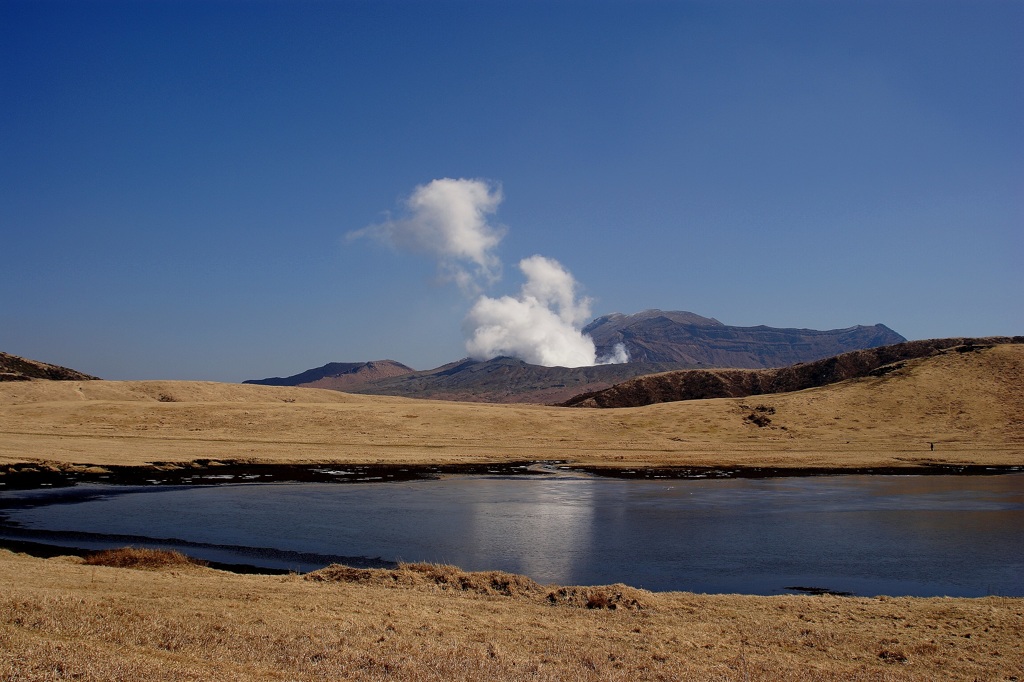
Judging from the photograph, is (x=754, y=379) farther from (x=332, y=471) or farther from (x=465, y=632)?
(x=465, y=632)

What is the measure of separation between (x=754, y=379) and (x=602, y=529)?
14160 centimetres

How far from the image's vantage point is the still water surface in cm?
2616

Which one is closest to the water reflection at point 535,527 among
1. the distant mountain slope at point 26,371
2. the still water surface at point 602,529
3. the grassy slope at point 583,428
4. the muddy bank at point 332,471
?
the still water surface at point 602,529

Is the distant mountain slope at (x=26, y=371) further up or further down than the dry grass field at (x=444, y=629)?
further up

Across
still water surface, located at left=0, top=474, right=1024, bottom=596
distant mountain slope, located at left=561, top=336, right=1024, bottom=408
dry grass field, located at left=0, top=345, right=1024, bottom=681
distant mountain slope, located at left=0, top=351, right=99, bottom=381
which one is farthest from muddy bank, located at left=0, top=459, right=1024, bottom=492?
distant mountain slope, located at left=0, top=351, right=99, bottom=381

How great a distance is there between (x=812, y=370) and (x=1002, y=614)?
508 feet

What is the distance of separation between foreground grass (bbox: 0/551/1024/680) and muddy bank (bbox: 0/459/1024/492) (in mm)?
33691

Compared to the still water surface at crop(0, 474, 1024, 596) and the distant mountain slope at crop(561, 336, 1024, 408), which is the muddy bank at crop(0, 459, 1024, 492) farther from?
the distant mountain slope at crop(561, 336, 1024, 408)

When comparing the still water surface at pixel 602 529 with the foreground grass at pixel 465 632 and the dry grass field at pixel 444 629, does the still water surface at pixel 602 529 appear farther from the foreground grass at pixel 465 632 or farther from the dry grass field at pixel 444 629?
the foreground grass at pixel 465 632

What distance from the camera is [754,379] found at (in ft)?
546

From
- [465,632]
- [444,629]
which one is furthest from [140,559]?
[465,632]

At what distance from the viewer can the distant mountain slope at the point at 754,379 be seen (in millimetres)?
155875

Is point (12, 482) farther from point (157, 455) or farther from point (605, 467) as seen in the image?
point (605, 467)

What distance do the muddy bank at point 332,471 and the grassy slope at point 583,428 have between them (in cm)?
252
